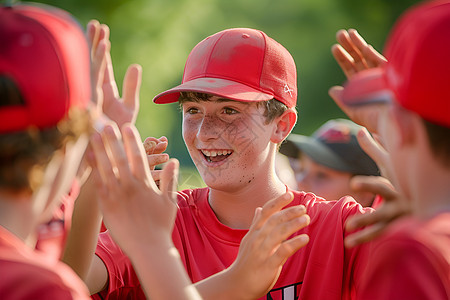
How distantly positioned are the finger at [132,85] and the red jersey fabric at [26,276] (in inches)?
32.9

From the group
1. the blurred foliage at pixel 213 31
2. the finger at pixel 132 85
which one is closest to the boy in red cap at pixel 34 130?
the finger at pixel 132 85

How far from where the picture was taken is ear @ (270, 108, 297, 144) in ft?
10.3

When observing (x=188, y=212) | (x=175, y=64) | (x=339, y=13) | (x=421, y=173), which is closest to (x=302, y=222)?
(x=421, y=173)

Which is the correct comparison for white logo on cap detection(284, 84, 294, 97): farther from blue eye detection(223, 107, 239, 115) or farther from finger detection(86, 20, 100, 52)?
finger detection(86, 20, 100, 52)

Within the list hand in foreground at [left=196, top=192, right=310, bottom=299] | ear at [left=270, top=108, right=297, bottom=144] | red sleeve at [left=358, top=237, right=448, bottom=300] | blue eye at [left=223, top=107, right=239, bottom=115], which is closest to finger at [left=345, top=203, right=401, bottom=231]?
red sleeve at [left=358, top=237, right=448, bottom=300]

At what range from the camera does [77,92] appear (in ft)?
5.10

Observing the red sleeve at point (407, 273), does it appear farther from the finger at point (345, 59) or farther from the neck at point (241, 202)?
the neck at point (241, 202)

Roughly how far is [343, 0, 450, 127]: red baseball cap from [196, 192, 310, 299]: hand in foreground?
2.01 ft

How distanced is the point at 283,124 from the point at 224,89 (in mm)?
486

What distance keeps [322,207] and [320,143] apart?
9.01ft

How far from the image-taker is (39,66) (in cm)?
145

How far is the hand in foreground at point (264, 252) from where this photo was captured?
2021 millimetres

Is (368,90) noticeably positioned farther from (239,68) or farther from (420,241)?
(239,68)

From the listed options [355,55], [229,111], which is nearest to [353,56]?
[355,55]
